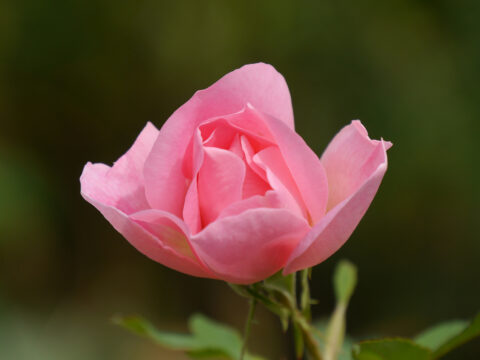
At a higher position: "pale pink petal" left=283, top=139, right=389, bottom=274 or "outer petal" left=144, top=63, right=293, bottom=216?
"outer petal" left=144, top=63, right=293, bottom=216

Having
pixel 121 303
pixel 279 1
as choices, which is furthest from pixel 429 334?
pixel 121 303

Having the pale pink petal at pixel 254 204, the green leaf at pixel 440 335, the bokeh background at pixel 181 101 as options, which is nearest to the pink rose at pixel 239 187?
the pale pink petal at pixel 254 204

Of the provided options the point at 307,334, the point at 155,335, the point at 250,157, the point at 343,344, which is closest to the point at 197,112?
the point at 250,157

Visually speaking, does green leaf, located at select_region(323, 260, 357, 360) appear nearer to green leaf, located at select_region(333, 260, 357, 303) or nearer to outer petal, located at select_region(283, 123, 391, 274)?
green leaf, located at select_region(333, 260, 357, 303)

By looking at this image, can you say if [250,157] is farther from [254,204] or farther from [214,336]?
[214,336]

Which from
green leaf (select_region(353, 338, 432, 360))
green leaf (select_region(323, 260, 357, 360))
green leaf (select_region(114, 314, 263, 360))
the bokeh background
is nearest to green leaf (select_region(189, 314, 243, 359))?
green leaf (select_region(114, 314, 263, 360))

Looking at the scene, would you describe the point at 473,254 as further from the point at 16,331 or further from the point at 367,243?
the point at 16,331

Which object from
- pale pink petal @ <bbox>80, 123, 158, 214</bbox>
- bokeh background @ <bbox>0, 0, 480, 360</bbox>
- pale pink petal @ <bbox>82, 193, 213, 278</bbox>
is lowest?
bokeh background @ <bbox>0, 0, 480, 360</bbox>
